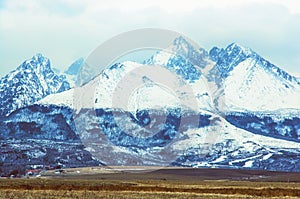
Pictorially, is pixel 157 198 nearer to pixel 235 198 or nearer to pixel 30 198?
pixel 235 198

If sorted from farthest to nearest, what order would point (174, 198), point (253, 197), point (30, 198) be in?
point (253, 197), point (174, 198), point (30, 198)

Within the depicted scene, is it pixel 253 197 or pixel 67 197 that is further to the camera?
pixel 253 197

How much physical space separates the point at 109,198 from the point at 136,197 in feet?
17.6

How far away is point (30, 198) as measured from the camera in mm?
81562

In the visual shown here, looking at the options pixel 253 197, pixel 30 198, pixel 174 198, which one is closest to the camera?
pixel 30 198

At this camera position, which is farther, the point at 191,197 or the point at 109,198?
the point at 191,197

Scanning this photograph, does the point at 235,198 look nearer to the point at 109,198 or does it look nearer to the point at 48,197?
the point at 109,198

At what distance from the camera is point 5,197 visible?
3250 inches

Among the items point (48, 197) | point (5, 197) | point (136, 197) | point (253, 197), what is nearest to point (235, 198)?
point (253, 197)

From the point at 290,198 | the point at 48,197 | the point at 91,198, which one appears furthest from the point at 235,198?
the point at 48,197

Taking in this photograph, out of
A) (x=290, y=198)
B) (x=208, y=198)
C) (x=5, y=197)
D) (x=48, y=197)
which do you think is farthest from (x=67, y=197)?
(x=290, y=198)

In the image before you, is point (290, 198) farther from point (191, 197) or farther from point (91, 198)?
point (91, 198)

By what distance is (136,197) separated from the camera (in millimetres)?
90250

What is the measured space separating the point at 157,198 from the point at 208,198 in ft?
28.5
